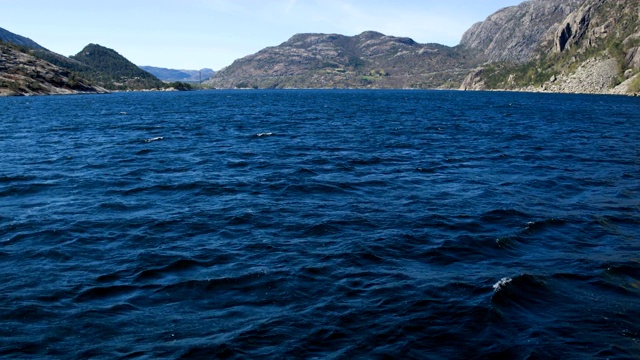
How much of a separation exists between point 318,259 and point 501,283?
7.49 m

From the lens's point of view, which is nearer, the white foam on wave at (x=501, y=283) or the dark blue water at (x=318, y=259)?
the dark blue water at (x=318, y=259)

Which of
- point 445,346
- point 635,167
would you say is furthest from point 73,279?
point 635,167

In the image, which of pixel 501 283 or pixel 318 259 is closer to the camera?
pixel 501 283

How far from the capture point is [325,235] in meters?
23.8

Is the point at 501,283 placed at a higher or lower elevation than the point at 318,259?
higher

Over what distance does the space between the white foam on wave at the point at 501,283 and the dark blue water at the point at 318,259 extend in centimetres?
19

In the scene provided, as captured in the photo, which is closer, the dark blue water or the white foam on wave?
the dark blue water

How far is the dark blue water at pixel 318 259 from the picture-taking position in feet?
46.6

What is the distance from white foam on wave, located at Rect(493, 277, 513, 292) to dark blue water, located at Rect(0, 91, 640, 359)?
0.19 m

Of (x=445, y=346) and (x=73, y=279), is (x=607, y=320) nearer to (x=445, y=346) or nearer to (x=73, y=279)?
(x=445, y=346)

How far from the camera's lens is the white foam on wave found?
17719 millimetres

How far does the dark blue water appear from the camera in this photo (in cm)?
1422

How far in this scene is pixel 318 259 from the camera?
20547mm

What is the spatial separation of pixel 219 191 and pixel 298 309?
1808 cm
